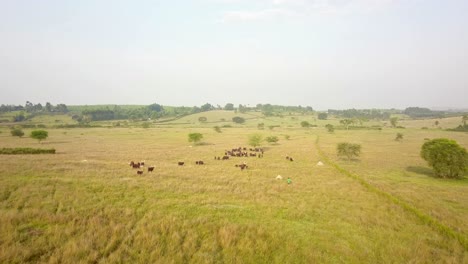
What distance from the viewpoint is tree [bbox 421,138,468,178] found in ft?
108

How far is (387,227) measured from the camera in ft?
56.9

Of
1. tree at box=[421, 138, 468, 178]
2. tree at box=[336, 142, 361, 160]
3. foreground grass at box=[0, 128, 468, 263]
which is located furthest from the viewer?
tree at box=[336, 142, 361, 160]

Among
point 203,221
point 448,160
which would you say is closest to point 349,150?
point 448,160

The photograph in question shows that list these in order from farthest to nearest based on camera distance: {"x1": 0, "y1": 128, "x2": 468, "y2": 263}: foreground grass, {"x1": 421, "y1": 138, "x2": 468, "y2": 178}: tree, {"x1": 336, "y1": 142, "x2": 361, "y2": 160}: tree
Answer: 1. {"x1": 336, "y1": 142, "x2": 361, "y2": 160}: tree
2. {"x1": 421, "y1": 138, "x2": 468, "y2": 178}: tree
3. {"x1": 0, "y1": 128, "x2": 468, "y2": 263}: foreground grass

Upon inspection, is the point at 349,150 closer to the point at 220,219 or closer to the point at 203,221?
the point at 220,219

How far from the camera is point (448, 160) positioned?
3306 cm

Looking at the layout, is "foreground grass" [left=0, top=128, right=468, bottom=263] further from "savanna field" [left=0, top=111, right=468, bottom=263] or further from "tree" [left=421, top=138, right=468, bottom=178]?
"tree" [left=421, top=138, right=468, bottom=178]

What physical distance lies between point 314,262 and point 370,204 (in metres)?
12.0

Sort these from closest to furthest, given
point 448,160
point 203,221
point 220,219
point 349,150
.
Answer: point 203,221
point 220,219
point 448,160
point 349,150

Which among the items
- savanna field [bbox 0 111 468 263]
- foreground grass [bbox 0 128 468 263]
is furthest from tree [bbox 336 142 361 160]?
foreground grass [bbox 0 128 468 263]

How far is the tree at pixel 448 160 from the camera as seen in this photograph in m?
32.8

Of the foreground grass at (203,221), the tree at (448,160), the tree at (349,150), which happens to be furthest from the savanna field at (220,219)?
the tree at (349,150)

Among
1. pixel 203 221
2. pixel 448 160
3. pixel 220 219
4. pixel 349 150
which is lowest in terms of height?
pixel 220 219

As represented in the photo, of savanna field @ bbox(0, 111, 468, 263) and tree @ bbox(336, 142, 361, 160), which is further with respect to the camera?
tree @ bbox(336, 142, 361, 160)
